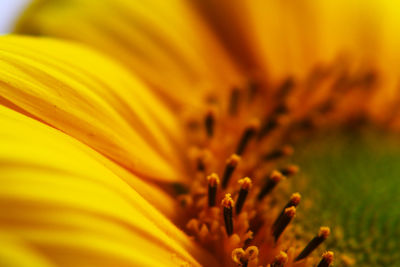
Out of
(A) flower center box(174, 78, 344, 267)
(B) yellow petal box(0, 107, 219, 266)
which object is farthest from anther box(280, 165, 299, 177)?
(B) yellow petal box(0, 107, 219, 266)

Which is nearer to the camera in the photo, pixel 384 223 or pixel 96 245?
pixel 96 245

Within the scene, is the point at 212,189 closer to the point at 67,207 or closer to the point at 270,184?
the point at 270,184

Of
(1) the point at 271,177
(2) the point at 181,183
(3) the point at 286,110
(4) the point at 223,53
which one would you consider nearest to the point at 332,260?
(1) the point at 271,177

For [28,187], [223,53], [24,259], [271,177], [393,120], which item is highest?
[223,53]

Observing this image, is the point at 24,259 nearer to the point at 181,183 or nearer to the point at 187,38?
the point at 181,183

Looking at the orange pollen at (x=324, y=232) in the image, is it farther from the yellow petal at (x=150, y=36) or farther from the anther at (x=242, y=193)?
the yellow petal at (x=150, y=36)

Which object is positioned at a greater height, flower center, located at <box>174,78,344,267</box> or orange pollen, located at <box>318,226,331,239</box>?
flower center, located at <box>174,78,344,267</box>

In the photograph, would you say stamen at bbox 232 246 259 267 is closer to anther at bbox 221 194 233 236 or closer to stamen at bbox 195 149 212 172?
anther at bbox 221 194 233 236
